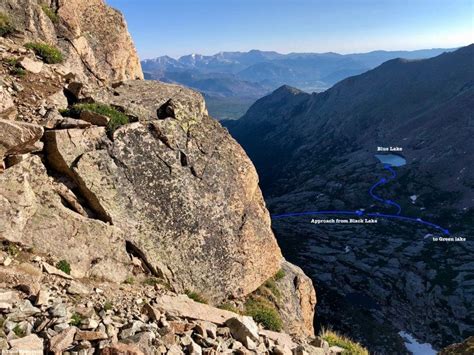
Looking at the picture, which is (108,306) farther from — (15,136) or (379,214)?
(379,214)

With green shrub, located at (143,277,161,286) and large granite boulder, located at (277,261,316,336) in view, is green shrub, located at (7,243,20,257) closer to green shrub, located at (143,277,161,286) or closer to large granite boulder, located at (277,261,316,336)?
green shrub, located at (143,277,161,286)

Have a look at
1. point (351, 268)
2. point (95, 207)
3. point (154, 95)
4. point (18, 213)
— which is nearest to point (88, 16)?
point (154, 95)

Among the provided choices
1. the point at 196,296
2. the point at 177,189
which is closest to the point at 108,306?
the point at 196,296

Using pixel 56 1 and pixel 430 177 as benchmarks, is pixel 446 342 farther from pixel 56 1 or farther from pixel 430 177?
pixel 430 177

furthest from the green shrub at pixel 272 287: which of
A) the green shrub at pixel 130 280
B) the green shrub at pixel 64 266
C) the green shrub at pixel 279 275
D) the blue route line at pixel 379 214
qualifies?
the blue route line at pixel 379 214

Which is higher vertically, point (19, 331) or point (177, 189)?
point (177, 189)

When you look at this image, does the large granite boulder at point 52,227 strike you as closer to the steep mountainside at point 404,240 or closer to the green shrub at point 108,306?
the green shrub at point 108,306
